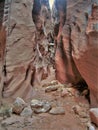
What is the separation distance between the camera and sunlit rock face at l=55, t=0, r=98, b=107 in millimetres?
4398

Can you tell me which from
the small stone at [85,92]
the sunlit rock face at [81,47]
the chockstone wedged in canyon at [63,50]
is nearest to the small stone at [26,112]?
the chockstone wedged in canyon at [63,50]

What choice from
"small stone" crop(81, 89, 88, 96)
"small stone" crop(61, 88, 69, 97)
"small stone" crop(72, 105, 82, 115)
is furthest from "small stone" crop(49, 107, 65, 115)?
"small stone" crop(81, 89, 88, 96)

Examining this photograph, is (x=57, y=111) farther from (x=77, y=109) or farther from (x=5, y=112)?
(x=5, y=112)

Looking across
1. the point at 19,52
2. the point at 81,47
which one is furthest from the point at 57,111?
the point at 19,52

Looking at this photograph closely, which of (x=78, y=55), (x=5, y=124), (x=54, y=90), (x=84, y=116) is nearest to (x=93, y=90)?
(x=84, y=116)

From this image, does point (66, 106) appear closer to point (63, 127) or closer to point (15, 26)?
point (63, 127)

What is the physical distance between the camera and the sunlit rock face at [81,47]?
4.40m

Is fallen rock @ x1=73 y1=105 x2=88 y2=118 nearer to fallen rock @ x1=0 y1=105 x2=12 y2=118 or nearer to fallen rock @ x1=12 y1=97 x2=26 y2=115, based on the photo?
fallen rock @ x1=12 y1=97 x2=26 y2=115

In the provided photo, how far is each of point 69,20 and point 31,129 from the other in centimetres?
418

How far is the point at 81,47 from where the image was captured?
5059mm

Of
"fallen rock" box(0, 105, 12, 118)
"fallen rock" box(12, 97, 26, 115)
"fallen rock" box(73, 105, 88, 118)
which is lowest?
"fallen rock" box(73, 105, 88, 118)

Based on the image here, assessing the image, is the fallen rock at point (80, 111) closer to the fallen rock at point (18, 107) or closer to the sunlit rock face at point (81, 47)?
the sunlit rock face at point (81, 47)

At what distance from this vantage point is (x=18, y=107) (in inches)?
172

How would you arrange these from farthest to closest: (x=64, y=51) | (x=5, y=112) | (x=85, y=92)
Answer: (x=64, y=51) → (x=85, y=92) → (x=5, y=112)
